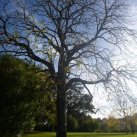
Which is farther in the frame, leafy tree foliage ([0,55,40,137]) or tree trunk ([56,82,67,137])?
tree trunk ([56,82,67,137])

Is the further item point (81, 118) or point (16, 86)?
point (81, 118)

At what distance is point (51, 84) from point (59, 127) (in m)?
3.57

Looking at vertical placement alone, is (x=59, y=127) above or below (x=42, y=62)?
below

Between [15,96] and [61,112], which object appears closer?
[15,96]

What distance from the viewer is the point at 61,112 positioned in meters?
25.4

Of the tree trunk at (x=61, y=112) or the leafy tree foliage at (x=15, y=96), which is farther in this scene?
the tree trunk at (x=61, y=112)

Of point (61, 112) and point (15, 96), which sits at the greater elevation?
point (15, 96)

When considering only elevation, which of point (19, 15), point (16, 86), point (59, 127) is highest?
point (19, 15)

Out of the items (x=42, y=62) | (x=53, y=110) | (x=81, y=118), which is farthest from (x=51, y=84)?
(x=81, y=118)

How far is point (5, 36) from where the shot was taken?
2503 centimetres

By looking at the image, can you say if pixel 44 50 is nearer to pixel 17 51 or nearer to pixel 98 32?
pixel 17 51

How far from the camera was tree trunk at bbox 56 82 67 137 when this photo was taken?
987 inches

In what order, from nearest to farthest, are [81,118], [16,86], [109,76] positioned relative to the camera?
[16,86], [109,76], [81,118]

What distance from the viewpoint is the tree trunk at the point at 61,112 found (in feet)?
82.2
